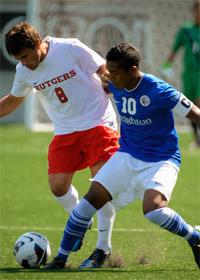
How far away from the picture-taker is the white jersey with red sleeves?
7.95 m

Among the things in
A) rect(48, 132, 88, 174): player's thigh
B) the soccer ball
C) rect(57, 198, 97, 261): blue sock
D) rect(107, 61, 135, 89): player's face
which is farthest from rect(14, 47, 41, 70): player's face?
the soccer ball

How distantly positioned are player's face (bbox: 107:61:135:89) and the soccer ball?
1426mm

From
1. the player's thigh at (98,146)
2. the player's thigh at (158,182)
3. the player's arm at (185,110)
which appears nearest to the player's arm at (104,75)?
the player's thigh at (98,146)

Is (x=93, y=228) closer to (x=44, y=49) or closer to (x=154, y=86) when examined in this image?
(x=44, y=49)

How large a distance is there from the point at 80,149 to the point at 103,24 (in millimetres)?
12990

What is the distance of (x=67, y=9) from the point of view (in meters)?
20.4

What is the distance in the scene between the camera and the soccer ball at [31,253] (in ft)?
24.7

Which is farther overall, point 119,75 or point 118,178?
point 118,178

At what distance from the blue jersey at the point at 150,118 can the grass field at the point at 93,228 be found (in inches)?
35.4

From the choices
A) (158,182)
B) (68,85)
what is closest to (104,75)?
(68,85)

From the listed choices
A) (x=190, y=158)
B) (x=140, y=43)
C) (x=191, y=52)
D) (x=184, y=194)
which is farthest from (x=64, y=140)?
(x=140, y=43)

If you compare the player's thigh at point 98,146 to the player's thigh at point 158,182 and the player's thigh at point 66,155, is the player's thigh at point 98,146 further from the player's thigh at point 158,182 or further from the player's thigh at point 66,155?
the player's thigh at point 158,182

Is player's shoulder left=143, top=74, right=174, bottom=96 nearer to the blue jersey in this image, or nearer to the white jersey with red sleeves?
the blue jersey

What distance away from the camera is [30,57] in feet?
25.2
